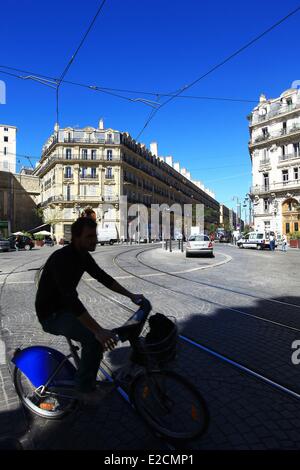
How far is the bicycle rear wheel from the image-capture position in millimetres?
2740

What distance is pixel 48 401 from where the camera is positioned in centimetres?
280

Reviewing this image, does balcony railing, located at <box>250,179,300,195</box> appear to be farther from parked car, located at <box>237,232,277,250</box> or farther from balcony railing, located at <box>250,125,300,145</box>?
parked car, located at <box>237,232,277,250</box>

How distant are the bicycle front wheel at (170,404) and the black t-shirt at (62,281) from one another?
30.2 inches

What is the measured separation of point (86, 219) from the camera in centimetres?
274

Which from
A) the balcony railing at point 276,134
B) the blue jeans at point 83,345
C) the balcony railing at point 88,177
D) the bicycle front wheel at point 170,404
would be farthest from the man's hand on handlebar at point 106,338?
the balcony railing at point 88,177

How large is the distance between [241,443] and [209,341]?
2.19 m

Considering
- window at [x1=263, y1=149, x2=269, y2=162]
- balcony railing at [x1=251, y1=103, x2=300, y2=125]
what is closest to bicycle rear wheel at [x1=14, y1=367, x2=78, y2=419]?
balcony railing at [x1=251, y1=103, x2=300, y2=125]

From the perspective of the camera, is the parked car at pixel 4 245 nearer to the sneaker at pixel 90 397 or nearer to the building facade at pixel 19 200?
the sneaker at pixel 90 397

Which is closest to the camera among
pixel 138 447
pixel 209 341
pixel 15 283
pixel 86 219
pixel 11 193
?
pixel 138 447

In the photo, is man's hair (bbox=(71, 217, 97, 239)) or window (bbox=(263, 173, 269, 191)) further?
window (bbox=(263, 173, 269, 191))

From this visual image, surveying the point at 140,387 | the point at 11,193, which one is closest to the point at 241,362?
the point at 140,387

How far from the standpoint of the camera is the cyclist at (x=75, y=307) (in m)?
2.51

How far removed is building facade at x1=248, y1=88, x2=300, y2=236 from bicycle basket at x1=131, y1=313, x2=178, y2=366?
→ 4378 centimetres
